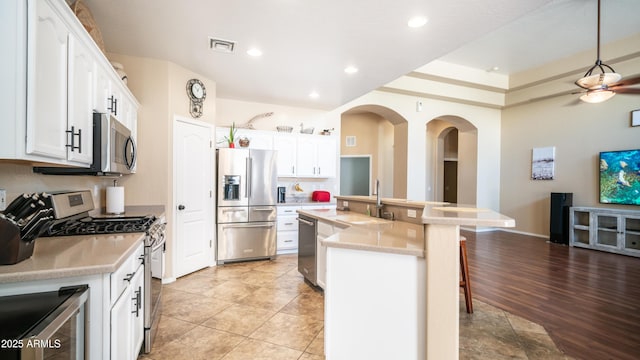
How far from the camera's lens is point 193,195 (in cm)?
388

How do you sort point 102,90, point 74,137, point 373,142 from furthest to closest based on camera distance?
1. point 373,142
2. point 102,90
3. point 74,137

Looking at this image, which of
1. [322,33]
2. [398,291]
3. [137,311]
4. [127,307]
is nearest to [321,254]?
[398,291]

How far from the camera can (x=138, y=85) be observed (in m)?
3.42

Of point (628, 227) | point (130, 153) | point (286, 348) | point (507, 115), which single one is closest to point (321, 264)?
point (286, 348)

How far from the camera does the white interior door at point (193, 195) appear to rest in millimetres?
3650

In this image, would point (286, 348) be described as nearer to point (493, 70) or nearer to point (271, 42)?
point (271, 42)

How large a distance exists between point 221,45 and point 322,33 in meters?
1.15

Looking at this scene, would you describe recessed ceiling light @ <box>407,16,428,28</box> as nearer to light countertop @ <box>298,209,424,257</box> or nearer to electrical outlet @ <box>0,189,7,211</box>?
light countertop @ <box>298,209,424,257</box>

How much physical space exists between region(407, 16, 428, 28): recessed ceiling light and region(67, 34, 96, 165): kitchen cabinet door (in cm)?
253

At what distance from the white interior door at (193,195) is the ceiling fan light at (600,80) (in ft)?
16.4

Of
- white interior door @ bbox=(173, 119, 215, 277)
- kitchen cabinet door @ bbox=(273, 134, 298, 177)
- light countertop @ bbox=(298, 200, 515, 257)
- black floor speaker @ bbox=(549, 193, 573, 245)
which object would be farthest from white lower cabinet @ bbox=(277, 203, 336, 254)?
black floor speaker @ bbox=(549, 193, 573, 245)

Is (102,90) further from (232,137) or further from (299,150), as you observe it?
(299,150)

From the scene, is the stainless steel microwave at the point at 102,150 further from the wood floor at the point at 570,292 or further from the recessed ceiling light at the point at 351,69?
the wood floor at the point at 570,292

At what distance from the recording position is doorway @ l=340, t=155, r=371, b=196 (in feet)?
27.5
